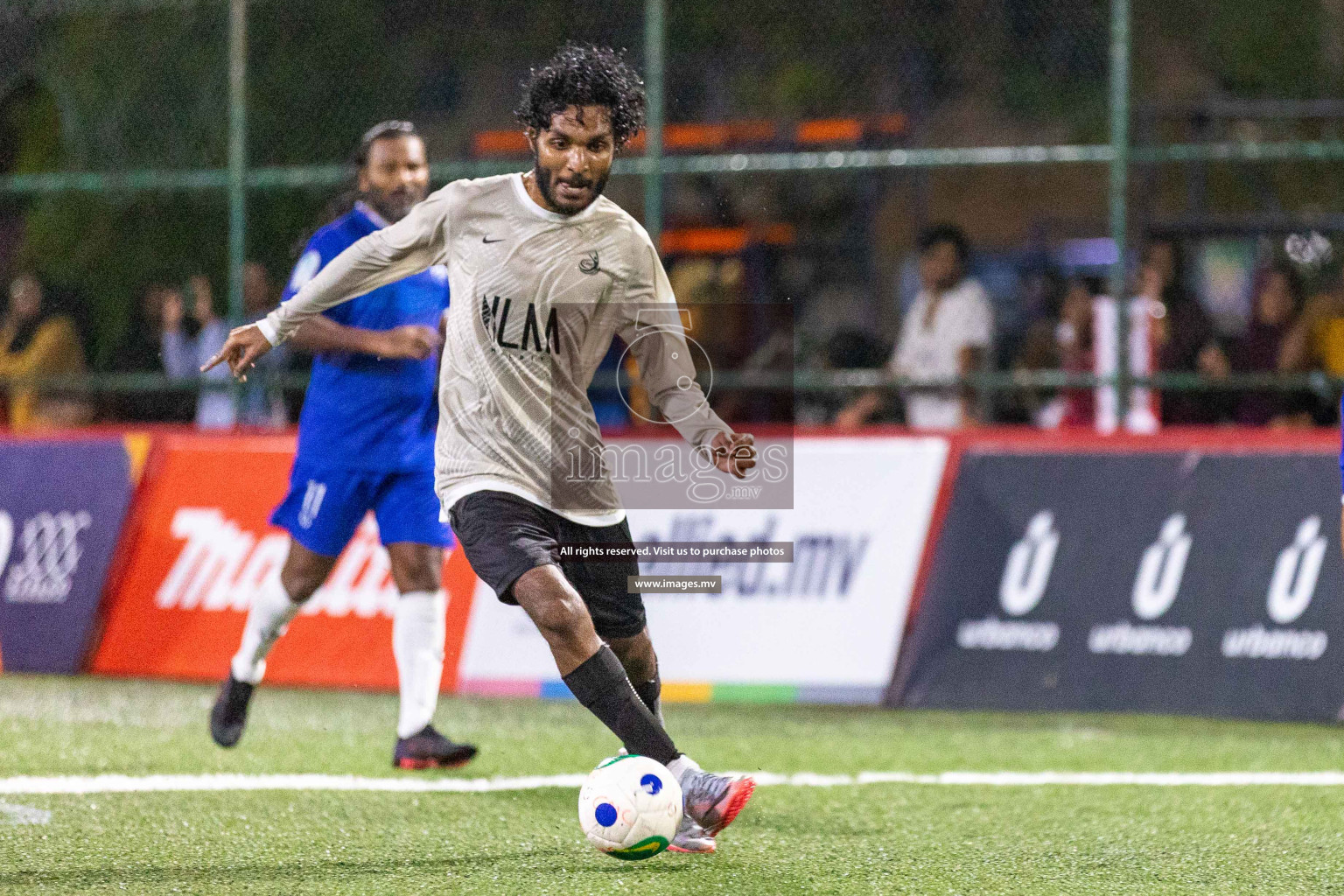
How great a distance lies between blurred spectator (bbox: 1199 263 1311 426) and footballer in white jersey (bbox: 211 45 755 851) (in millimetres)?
5337

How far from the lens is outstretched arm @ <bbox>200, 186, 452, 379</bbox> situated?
5203 mm

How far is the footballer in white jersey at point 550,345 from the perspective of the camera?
16.2 ft

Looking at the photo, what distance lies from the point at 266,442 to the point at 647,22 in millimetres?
3006

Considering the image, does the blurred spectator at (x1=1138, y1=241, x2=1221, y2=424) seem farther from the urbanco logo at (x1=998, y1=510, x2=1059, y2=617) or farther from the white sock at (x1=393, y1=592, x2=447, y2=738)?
the white sock at (x1=393, y1=592, x2=447, y2=738)

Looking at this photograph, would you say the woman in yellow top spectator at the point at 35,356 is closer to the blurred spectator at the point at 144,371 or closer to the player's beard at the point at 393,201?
the blurred spectator at the point at 144,371

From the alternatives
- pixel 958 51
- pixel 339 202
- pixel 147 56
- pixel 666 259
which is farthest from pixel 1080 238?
pixel 339 202

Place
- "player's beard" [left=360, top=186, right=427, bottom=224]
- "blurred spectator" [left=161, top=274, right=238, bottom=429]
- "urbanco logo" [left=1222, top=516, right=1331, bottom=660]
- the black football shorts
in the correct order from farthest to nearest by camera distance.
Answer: "blurred spectator" [left=161, top=274, right=238, bottom=429], "urbanco logo" [left=1222, top=516, right=1331, bottom=660], "player's beard" [left=360, top=186, right=427, bottom=224], the black football shorts

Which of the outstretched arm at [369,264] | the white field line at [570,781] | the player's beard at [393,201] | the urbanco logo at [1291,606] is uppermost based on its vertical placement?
the player's beard at [393,201]

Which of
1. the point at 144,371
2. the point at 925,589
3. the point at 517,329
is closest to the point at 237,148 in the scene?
the point at 144,371

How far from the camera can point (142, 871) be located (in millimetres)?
4812

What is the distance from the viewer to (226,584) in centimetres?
927

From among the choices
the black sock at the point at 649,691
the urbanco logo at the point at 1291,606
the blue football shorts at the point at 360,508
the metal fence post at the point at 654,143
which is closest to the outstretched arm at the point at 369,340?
the blue football shorts at the point at 360,508

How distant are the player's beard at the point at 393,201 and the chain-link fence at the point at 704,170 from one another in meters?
2.34

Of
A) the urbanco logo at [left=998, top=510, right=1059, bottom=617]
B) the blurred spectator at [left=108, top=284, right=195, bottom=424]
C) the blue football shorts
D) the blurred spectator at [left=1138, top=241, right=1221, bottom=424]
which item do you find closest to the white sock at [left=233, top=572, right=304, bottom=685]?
the blue football shorts
